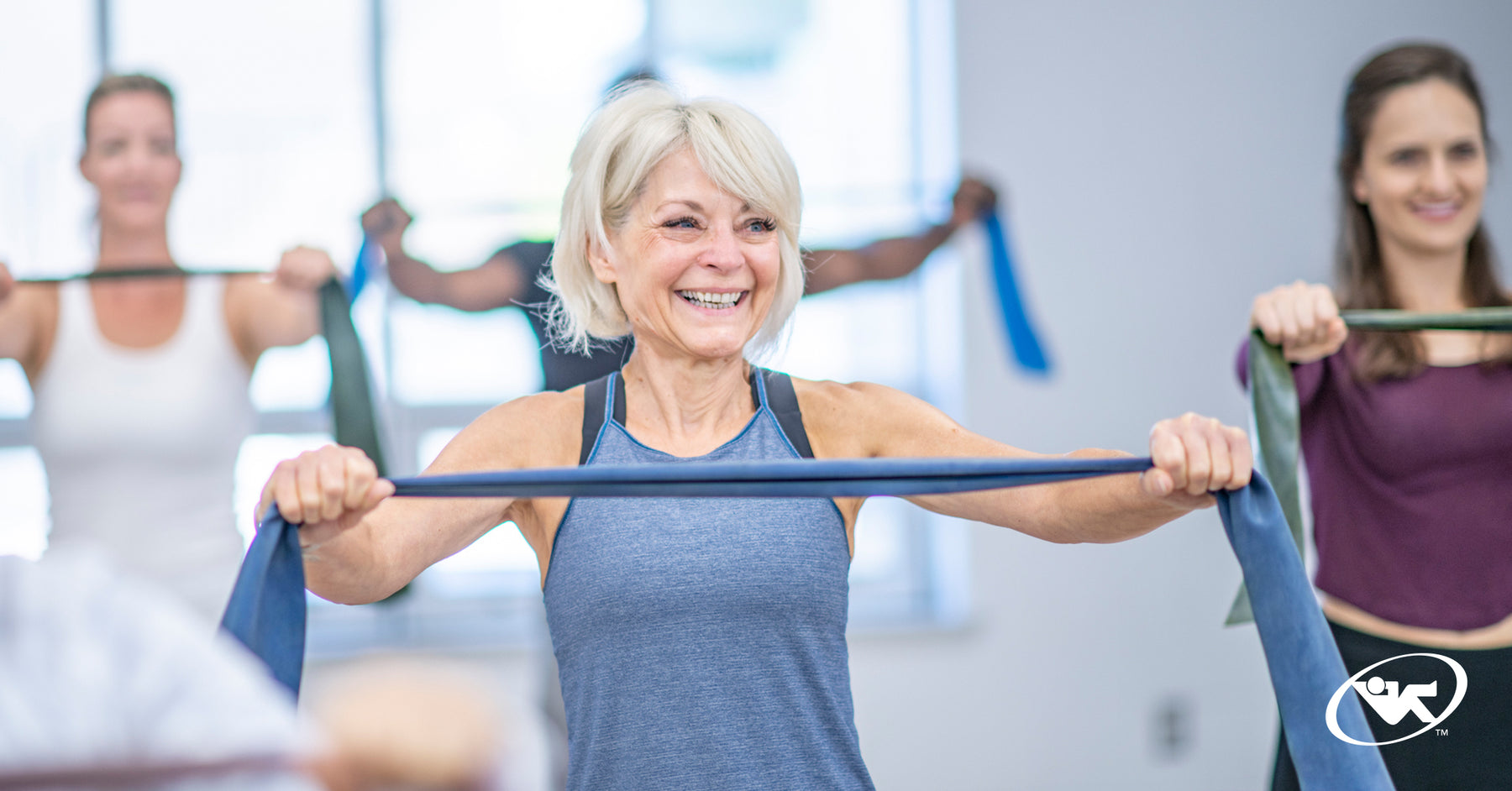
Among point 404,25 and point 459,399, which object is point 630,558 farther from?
point 404,25

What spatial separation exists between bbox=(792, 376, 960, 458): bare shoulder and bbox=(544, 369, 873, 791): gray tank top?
133mm

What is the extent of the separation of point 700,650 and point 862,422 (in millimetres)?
346

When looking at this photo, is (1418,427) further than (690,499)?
Yes

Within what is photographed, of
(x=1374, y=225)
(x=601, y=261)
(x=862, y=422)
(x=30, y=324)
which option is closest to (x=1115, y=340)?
(x=1374, y=225)

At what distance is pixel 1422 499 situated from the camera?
1.69 metres

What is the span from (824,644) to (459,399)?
2566 millimetres

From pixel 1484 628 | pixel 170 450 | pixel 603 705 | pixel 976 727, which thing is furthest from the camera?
pixel 976 727

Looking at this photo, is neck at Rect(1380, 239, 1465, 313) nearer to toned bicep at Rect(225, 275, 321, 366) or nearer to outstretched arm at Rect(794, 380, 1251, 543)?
outstretched arm at Rect(794, 380, 1251, 543)

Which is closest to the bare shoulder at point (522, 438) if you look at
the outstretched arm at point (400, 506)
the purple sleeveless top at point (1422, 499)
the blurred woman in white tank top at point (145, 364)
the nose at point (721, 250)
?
the outstretched arm at point (400, 506)

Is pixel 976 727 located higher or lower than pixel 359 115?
lower

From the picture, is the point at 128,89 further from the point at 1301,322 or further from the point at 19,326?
the point at 1301,322

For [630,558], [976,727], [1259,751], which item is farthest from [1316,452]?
[1259,751]

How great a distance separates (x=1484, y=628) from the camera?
165cm

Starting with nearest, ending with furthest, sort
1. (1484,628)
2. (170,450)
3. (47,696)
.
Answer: (47,696) → (1484,628) → (170,450)
